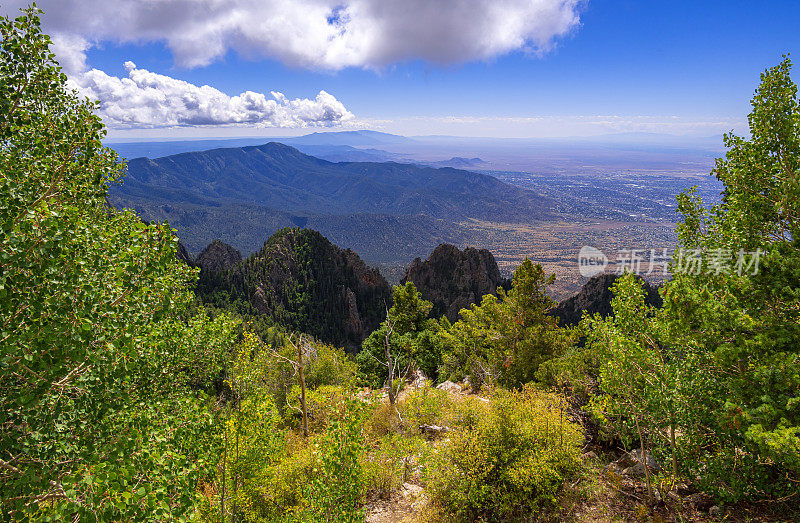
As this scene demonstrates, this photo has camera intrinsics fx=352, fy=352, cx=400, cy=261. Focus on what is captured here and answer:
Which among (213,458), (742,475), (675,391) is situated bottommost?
(213,458)

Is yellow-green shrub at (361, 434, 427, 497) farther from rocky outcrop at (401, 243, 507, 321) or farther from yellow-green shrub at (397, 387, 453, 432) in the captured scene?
rocky outcrop at (401, 243, 507, 321)

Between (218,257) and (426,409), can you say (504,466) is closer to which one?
(426,409)

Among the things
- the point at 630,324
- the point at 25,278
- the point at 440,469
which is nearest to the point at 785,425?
the point at 630,324

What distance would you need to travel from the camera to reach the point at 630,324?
1515 cm

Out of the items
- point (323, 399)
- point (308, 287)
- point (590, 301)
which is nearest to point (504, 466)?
point (323, 399)

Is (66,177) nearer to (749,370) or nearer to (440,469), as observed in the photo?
(440,469)

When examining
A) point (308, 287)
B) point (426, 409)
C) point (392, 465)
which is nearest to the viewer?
point (392, 465)

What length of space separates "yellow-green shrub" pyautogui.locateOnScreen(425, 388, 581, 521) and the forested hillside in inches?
3.4

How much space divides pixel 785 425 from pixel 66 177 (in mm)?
17939

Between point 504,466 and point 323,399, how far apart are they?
9.47m

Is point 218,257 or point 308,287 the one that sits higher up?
point 218,257

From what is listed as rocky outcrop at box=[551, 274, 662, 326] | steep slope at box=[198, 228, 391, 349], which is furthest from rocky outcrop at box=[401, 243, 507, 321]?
rocky outcrop at box=[551, 274, 662, 326]

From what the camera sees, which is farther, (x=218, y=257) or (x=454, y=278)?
(x=218, y=257)

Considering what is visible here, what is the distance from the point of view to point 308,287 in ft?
428
